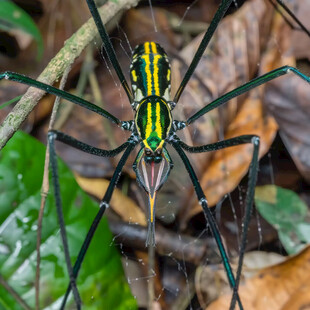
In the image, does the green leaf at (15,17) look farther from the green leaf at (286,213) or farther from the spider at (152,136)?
the green leaf at (286,213)

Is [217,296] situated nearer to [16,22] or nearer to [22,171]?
[22,171]

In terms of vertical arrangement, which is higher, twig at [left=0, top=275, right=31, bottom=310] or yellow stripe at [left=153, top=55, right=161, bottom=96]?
yellow stripe at [left=153, top=55, right=161, bottom=96]

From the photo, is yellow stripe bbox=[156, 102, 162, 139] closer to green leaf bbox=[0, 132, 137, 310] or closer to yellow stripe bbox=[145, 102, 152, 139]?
yellow stripe bbox=[145, 102, 152, 139]

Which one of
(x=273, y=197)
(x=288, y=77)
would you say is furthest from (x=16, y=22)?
(x=273, y=197)

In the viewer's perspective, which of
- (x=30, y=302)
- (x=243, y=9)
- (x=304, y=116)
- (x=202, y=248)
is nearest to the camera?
(x=30, y=302)

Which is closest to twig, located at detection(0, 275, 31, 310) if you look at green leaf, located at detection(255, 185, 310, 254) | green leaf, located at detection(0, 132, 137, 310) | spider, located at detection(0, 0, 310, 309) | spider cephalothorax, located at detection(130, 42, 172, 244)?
green leaf, located at detection(0, 132, 137, 310)

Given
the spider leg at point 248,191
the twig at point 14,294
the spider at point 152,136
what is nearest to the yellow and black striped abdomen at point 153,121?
the spider at point 152,136

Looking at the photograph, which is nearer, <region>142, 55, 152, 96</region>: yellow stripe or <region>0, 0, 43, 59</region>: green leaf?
<region>142, 55, 152, 96</region>: yellow stripe

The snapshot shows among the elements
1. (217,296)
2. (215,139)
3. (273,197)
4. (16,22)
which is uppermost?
(16,22)
